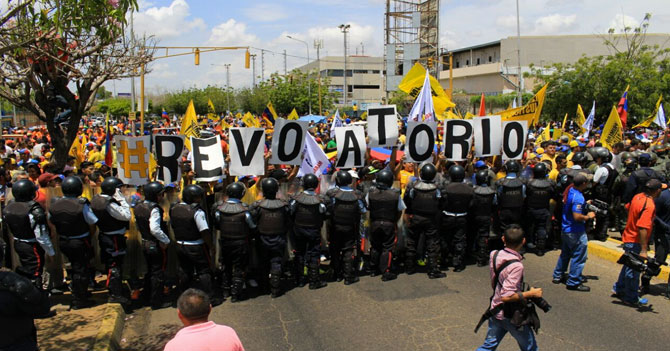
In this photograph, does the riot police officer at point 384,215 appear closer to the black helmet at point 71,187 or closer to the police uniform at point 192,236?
the police uniform at point 192,236

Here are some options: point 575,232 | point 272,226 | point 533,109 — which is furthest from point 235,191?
point 533,109

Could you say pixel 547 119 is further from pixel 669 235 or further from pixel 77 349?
pixel 77 349

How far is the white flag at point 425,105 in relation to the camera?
10.4m

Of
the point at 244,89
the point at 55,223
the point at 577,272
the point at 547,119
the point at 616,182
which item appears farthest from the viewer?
the point at 244,89

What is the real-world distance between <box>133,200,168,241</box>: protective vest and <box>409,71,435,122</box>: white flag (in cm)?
572

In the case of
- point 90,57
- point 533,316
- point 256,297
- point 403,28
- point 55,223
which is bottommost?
point 256,297

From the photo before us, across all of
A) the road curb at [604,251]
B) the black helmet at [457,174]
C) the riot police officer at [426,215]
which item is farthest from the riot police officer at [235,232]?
the road curb at [604,251]

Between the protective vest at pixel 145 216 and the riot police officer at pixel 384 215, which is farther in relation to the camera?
the riot police officer at pixel 384 215

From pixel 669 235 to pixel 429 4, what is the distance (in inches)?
2126

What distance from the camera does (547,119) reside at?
108 feet

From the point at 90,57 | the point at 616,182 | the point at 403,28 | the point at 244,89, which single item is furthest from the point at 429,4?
the point at 90,57

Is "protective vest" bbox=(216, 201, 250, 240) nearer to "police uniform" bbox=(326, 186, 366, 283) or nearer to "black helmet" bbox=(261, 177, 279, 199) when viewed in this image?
"black helmet" bbox=(261, 177, 279, 199)

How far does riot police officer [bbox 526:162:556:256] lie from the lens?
27.0 feet

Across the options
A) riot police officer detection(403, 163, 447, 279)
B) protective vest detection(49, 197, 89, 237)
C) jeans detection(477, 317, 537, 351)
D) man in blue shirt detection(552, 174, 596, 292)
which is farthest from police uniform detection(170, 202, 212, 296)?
man in blue shirt detection(552, 174, 596, 292)
